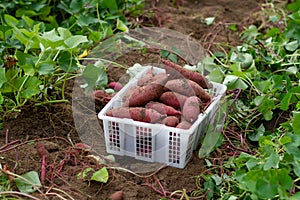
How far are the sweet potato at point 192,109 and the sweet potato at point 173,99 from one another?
0.04 meters

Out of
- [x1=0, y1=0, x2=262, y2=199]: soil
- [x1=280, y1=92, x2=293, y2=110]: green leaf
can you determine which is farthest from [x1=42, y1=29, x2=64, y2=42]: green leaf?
[x1=280, y1=92, x2=293, y2=110]: green leaf

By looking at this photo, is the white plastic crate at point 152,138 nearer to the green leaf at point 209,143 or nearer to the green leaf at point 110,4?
the green leaf at point 209,143

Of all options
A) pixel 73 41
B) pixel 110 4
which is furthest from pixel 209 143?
pixel 110 4

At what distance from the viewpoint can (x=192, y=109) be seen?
211 cm

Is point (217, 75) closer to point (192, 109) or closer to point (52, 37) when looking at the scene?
point (192, 109)

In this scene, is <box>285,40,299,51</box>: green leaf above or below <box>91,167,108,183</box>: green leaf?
below

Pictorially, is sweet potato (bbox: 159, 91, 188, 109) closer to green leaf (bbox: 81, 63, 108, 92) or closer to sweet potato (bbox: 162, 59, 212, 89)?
sweet potato (bbox: 162, 59, 212, 89)

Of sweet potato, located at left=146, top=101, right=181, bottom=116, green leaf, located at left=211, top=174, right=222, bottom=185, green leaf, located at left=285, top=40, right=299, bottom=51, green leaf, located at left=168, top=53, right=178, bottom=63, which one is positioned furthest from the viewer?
green leaf, located at left=285, top=40, right=299, bottom=51

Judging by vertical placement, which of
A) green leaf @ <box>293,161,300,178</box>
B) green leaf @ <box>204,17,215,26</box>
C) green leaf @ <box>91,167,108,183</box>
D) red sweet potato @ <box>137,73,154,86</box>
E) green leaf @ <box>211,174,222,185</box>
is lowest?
green leaf @ <box>204,17,215,26</box>

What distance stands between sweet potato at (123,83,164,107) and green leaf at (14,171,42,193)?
1.46 feet

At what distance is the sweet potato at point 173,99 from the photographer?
219cm

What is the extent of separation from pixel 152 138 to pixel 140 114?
10 cm

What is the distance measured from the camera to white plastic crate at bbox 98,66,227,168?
2072 mm

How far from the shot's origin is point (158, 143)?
6.95ft
